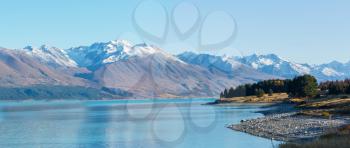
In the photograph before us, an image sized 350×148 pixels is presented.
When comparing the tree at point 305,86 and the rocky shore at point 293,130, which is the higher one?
the tree at point 305,86

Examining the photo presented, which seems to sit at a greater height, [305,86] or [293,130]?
[305,86]

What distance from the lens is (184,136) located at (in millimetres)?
80750

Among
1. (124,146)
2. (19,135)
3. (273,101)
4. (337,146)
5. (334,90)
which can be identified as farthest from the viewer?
(273,101)

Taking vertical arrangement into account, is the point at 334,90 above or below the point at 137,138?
above

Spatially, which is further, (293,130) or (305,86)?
(305,86)

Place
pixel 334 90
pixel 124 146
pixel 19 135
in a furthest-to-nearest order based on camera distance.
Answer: pixel 334 90 → pixel 19 135 → pixel 124 146

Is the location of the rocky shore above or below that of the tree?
below

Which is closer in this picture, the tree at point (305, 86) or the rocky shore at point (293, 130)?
the rocky shore at point (293, 130)

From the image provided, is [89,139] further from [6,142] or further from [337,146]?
[337,146]

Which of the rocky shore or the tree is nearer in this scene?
the rocky shore

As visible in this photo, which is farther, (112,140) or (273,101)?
(273,101)

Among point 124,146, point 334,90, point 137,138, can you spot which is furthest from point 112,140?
point 334,90

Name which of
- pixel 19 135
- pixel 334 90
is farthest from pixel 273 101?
pixel 19 135

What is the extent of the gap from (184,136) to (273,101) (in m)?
118
